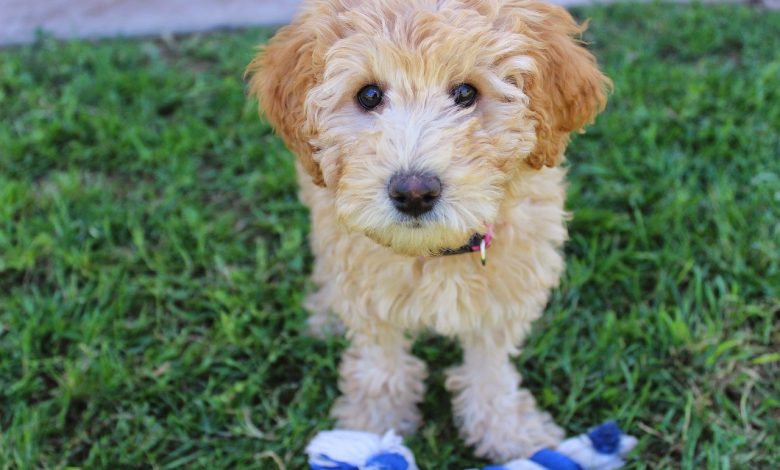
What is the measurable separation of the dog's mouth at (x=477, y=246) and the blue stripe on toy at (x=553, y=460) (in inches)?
35.5

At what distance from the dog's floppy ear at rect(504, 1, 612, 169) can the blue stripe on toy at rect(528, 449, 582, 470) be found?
122 centimetres

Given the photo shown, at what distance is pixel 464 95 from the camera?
2520 millimetres

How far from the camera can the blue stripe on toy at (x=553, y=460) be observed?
125 inches

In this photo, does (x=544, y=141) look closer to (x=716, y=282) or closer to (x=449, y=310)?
(x=449, y=310)

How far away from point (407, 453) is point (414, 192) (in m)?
1.37

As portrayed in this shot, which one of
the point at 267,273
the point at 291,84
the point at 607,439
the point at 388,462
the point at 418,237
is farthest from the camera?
the point at 267,273

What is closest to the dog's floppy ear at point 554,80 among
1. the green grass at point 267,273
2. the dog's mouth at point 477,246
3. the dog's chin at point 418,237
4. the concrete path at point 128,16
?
the dog's mouth at point 477,246

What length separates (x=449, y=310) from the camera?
116 inches

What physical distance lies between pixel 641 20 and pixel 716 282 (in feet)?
8.11

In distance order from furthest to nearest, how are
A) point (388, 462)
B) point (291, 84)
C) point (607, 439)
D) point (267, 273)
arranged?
point (267, 273), point (607, 439), point (388, 462), point (291, 84)

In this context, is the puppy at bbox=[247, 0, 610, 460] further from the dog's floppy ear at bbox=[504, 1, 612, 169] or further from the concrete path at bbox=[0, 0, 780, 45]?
the concrete path at bbox=[0, 0, 780, 45]

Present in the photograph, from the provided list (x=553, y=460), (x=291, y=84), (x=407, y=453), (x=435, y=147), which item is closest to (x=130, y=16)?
(x=291, y=84)

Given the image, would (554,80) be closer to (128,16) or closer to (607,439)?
(607,439)

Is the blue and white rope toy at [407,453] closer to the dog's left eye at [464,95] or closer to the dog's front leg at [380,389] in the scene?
the dog's front leg at [380,389]
